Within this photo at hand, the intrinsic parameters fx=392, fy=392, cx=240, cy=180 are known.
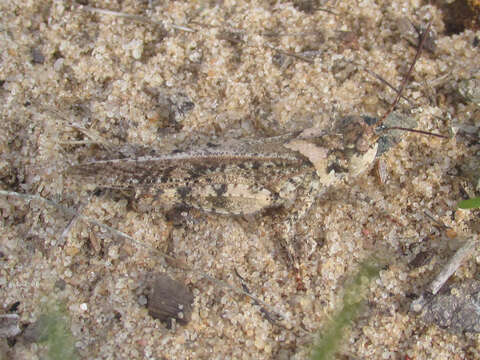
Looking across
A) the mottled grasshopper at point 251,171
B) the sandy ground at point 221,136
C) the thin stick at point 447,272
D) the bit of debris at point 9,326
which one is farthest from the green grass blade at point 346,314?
the bit of debris at point 9,326

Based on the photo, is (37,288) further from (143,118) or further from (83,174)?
(143,118)

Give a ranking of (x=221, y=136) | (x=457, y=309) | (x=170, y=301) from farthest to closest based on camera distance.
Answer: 1. (x=221, y=136)
2. (x=170, y=301)
3. (x=457, y=309)

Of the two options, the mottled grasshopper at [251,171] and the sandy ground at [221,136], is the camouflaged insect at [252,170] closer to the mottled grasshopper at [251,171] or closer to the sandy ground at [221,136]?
the mottled grasshopper at [251,171]

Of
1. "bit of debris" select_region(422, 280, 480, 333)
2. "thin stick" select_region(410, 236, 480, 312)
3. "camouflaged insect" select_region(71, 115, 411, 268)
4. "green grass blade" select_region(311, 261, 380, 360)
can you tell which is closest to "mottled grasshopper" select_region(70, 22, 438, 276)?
"camouflaged insect" select_region(71, 115, 411, 268)

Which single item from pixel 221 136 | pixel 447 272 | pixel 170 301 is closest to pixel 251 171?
pixel 221 136

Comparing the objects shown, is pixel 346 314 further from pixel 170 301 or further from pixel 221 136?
pixel 221 136

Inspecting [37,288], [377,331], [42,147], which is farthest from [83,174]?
[377,331]
